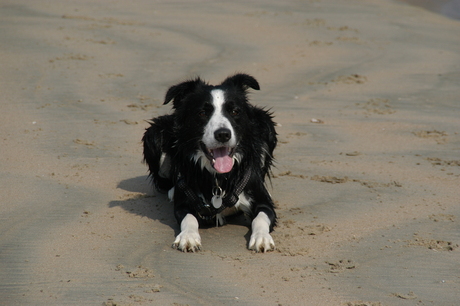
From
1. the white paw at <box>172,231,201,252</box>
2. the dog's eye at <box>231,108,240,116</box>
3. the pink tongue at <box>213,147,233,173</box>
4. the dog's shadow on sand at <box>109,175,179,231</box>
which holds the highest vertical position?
the dog's eye at <box>231,108,240,116</box>

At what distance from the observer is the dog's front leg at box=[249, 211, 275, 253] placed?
433 cm

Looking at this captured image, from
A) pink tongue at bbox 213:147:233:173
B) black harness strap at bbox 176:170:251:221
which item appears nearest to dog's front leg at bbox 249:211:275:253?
black harness strap at bbox 176:170:251:221

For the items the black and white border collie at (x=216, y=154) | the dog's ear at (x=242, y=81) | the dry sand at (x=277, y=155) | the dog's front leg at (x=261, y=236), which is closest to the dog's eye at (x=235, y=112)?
the black and white border collie at (x=216, y=154)

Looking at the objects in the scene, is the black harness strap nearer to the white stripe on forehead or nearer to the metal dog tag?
the metal dog tag

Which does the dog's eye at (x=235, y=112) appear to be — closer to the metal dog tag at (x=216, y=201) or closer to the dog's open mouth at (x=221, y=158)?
the dog's open mouth at (x=221, y=158)

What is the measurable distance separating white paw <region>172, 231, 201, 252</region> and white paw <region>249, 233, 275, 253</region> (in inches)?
15.4

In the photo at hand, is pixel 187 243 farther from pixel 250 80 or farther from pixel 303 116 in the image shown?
pixel 303 116

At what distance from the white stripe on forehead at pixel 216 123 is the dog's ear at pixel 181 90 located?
Result: 0.29 meters

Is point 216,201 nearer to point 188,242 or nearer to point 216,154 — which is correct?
point 216,154

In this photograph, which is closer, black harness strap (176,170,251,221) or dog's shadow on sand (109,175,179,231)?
black harness strap (176,170,251,221)

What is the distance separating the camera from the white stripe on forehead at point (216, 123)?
455cm

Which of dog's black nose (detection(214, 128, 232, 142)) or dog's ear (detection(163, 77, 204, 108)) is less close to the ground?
dog's ear (detection(163, 77, 204, 108))

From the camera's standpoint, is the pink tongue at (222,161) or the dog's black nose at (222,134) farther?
the pink tongue at (222,161)

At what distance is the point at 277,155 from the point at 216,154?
2044 mm
